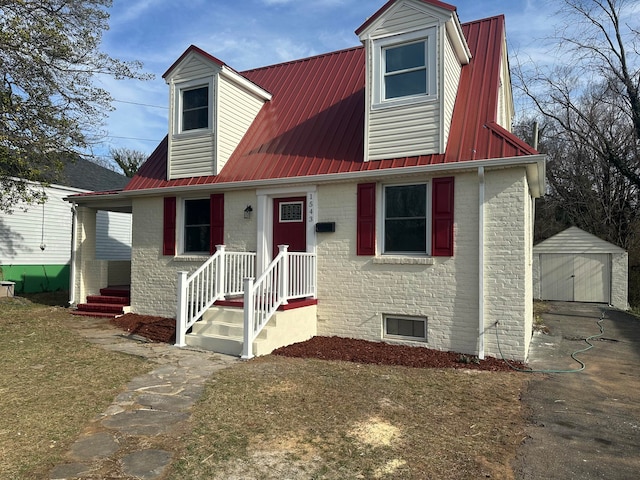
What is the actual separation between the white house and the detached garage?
9232 millimetres

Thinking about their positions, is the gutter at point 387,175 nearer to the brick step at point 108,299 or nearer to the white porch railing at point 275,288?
the white porch railing at point 275,288

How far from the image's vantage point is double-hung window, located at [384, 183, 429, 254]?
25.3 feet

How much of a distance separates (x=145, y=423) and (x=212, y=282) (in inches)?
150

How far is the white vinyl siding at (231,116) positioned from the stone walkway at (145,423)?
459 cm

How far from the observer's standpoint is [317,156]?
28.9 feet

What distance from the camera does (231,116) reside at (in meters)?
10.1

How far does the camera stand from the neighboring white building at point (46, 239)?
48.1ft

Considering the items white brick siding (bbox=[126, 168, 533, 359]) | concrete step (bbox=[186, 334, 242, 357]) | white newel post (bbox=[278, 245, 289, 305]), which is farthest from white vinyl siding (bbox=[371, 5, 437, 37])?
concrete step (bbox=[186, 334, 242, 357])

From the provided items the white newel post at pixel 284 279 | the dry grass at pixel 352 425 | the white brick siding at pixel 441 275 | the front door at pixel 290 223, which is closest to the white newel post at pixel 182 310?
the white newel post at pixel 284 279

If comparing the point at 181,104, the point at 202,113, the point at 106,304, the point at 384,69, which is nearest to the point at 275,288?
the point at 384,69

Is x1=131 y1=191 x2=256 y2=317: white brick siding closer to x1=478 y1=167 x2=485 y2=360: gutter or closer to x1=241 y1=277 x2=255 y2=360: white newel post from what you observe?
x1=241 y1=277 x2=255 y2=360: white newel post

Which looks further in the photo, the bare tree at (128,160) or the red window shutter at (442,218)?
the bare tree at (128,160)

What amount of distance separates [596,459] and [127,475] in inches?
141

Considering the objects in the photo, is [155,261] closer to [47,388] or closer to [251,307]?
[251,307]
